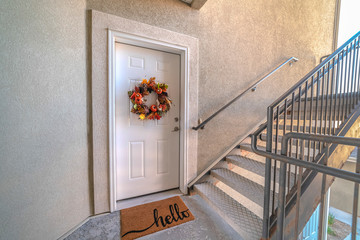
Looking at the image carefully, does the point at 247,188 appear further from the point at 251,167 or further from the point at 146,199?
the point at 146,199

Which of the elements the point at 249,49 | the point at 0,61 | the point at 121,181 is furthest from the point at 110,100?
the point at 249,49

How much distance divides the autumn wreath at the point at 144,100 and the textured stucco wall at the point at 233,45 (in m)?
0.53

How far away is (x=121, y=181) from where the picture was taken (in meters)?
1.69

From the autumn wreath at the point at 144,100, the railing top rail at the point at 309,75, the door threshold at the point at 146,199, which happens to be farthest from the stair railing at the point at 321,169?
the door threshold at the point at 146,199

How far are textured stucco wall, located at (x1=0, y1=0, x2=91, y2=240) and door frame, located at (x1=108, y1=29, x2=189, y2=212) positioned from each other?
23 cm

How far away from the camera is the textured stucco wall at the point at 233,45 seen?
1731 millimetres

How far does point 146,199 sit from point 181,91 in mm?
1475

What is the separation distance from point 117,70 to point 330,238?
4.98 m

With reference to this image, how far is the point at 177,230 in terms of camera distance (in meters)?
1.32

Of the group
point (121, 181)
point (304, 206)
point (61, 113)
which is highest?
point (61, 113)

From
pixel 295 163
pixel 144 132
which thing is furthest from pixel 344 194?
pixel 144 132

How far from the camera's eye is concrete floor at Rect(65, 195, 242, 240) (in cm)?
125

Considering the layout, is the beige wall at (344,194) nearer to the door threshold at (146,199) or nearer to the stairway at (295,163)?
the stairway at (295,163)

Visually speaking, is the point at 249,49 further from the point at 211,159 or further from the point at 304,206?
the point at 304,206
